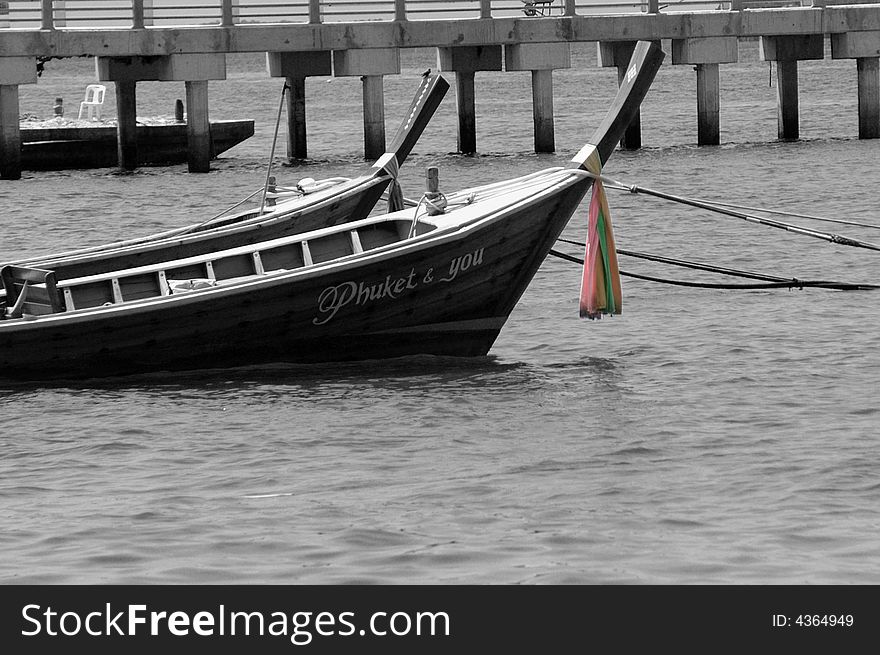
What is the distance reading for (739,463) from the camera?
1295cm

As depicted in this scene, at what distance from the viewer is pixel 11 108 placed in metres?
36.1

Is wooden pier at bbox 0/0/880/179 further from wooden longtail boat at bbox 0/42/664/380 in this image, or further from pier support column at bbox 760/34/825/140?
wooden longtail boat at bbox 0/42/664/380

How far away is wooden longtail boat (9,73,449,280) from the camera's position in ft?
60.6

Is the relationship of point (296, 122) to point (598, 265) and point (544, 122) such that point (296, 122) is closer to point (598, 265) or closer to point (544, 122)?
point (544, 122)

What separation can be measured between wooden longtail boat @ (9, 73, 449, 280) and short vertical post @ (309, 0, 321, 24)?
1751 cm

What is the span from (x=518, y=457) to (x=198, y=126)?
86.2 ft

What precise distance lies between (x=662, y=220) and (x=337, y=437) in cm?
1718

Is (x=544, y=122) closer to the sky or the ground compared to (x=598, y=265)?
closer to the sky

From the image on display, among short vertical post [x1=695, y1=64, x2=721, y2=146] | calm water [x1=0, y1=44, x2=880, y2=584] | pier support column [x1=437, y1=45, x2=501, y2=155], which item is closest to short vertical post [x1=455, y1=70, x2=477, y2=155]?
pier support column [x1=437, y1=45, x2=501, y2=155]

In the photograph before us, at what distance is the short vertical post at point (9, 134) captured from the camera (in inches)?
1416

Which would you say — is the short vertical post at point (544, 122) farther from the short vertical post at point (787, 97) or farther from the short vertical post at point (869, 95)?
the short vertical post at point (869, 95)

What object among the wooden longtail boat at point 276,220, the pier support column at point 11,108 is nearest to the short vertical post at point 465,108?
the pier support column at point 11,108

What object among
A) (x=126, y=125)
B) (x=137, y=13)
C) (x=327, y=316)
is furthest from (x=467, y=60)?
(x=327, y=316)

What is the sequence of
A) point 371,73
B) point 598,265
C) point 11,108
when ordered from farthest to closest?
1. point 371,73
2. point 11,108
3. point 598,265
